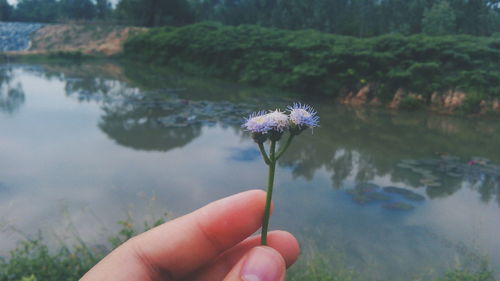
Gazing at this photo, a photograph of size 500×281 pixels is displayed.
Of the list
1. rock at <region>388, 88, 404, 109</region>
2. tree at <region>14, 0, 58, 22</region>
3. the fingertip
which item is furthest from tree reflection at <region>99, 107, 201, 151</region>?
tree at <region>14, 0, 58, 22</region>

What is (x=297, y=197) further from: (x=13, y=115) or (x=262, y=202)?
(x=13, y=115)

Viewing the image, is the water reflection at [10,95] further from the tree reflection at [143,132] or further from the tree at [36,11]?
the tree at [36,11]

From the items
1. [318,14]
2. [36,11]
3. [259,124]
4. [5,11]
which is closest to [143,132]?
[259,124]

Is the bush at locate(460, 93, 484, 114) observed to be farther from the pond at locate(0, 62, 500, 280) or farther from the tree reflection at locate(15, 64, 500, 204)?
the tree reflection at locate(15, 64, 500, 204)

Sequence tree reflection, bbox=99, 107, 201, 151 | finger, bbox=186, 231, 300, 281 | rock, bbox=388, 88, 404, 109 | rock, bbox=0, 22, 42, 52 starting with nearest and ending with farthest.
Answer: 1. finger, bbox=186, 231, 300, 281
2. tree reflection, bbox=99, 107, 201, 151
3. rock, bbox=388, 88, 404, 109
4. rock, bbox=0, 22, 42, 52

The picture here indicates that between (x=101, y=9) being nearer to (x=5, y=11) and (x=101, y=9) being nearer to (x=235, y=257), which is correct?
(x=5, y=11)
